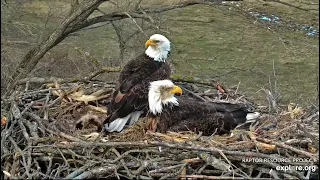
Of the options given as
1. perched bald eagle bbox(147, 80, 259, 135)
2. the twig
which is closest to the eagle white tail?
perched bald eagle bbox(147, 80, 259, 135)

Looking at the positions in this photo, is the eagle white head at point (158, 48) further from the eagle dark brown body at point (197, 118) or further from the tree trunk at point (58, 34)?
the tree trunk at point (58, 34)

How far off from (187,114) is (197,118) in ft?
0.34

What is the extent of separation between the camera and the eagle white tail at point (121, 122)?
5.58m

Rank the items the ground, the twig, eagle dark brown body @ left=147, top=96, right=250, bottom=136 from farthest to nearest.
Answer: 1. the ground
2. eagle dark brown body @ left=147, top=96, right=250, bottom=136
3. the twig

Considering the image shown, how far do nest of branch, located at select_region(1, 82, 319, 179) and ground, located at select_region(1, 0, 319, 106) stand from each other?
1313 mm

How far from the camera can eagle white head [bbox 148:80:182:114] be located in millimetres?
5613

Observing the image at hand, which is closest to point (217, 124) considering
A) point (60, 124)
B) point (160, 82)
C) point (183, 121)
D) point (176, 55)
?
point (183, 121)

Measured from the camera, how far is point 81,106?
6109mm

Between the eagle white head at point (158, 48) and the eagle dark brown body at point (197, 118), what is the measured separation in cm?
103

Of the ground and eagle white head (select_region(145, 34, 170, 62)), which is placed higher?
eagle white head (select_region(145, 34, 170, 62))

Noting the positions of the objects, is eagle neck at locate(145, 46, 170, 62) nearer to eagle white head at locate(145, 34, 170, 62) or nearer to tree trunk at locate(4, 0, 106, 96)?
eagle white head at locate(145, 34, 170, 62)

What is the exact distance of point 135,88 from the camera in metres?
5.88

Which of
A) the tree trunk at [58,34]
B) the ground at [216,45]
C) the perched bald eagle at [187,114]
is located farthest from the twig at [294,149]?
the tree trunk at [58,34]

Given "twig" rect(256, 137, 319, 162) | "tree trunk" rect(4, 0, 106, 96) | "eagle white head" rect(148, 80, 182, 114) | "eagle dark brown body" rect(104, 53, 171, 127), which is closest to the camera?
"twig" rect(256, 137, 319, 162)
